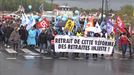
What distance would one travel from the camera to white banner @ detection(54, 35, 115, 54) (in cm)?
2564

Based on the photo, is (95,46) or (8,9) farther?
(8,9)

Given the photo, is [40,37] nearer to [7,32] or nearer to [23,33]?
[23,33]

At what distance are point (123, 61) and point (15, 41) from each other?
6.94 meters

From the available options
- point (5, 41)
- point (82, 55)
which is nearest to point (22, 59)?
point (82, 55)

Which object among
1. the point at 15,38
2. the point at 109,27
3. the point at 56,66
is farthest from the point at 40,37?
the point at 56,66

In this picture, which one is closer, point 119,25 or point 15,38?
point 15,38

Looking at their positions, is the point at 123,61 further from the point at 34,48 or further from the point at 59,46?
the point at 34,48

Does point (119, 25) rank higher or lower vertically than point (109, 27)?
higher

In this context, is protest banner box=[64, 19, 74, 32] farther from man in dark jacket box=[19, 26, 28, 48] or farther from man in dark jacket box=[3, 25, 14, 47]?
man in dark jacket box=[3, 25, 14, 47]

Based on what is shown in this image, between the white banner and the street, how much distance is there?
940mm

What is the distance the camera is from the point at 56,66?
67.2 feet

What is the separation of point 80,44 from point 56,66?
5426mm

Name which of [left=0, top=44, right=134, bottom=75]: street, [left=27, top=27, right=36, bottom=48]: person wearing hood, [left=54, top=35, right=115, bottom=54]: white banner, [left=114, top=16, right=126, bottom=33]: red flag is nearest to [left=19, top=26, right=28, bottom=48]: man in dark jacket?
[left=27, top=27, right=36, bottom=48]: person wearing hood

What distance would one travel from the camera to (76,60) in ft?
78.0
